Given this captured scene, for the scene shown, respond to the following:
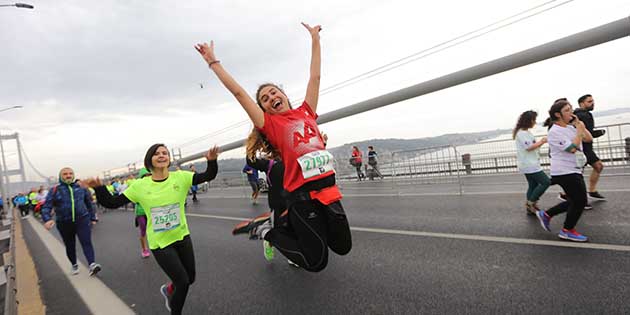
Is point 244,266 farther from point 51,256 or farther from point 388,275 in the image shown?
point 51,256

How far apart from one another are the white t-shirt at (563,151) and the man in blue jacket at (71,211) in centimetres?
707

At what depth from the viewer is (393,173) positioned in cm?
1134

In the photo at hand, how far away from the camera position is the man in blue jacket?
5367 mm

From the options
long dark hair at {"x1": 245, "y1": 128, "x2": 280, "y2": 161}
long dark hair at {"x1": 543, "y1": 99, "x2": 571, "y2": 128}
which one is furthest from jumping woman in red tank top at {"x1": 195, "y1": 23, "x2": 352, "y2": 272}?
long dark hair at {"x1": 543, "y1": 99, "x2": 571, "y2": 128}

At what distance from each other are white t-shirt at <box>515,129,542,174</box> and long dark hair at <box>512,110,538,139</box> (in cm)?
7

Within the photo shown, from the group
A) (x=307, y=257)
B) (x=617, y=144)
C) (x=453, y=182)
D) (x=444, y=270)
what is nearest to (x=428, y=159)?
(x=453, y=182)

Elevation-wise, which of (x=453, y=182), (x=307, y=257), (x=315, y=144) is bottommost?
(x=453, y=182)

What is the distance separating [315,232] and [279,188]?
2.17 meters

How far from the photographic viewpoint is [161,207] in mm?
3199

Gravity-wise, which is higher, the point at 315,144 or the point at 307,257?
the point at 315,144

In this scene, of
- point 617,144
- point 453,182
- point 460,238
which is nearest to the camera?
point 460,238

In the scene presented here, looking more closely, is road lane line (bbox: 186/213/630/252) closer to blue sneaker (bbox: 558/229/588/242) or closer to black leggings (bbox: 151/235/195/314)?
blue sneaker (bbox: 558/229/588/242)

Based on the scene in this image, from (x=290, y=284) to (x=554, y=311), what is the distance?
8.41 ft

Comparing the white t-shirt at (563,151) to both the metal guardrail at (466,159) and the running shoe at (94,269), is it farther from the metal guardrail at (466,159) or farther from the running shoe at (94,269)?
the running shoe at (94,269)
